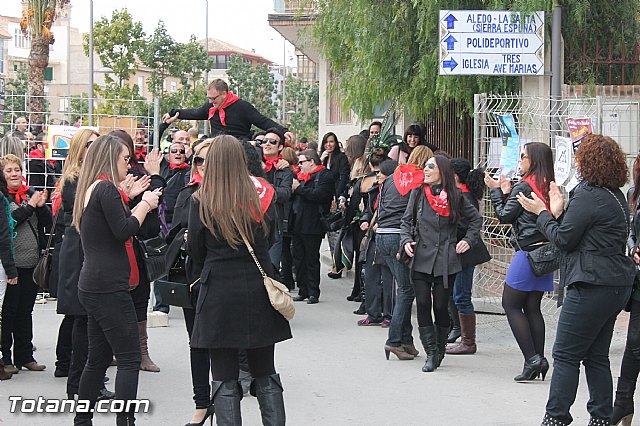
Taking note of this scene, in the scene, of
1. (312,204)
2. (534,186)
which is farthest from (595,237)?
(312,204)

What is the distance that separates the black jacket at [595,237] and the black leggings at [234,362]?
1977 millimetres

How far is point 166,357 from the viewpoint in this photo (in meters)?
9.01

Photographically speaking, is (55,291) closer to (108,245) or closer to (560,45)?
(108,245)

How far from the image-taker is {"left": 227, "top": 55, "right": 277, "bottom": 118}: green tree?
50.3 meters

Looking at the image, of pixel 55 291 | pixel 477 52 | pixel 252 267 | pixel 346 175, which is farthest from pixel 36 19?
pixel 252 267

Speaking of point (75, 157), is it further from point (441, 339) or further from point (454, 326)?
point (454, 326)

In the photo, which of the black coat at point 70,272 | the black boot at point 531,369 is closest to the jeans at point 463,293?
the black boot at point 531,369

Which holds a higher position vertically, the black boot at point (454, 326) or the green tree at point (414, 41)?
the green tree at point (414, 41)

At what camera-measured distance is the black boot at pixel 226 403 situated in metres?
5.60

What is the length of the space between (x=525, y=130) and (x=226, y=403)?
6.51 meters

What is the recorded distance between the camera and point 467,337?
9.32 metres

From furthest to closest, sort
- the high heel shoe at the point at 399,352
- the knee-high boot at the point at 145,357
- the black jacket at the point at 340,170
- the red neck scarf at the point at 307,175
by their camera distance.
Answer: the black jacket at the point at 340,170
the red neck scarf at the point at 307,175
the high heel shoe at the point at 399,352
the knee-high boot at the point at 145,357

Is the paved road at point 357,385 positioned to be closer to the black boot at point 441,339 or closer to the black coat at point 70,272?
the black boot at point 441,339

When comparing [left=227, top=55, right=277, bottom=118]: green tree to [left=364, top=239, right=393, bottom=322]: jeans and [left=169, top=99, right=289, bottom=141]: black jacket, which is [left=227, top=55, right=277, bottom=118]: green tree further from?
[left=169, top=99, right=289, bottom=141]: black jacket
